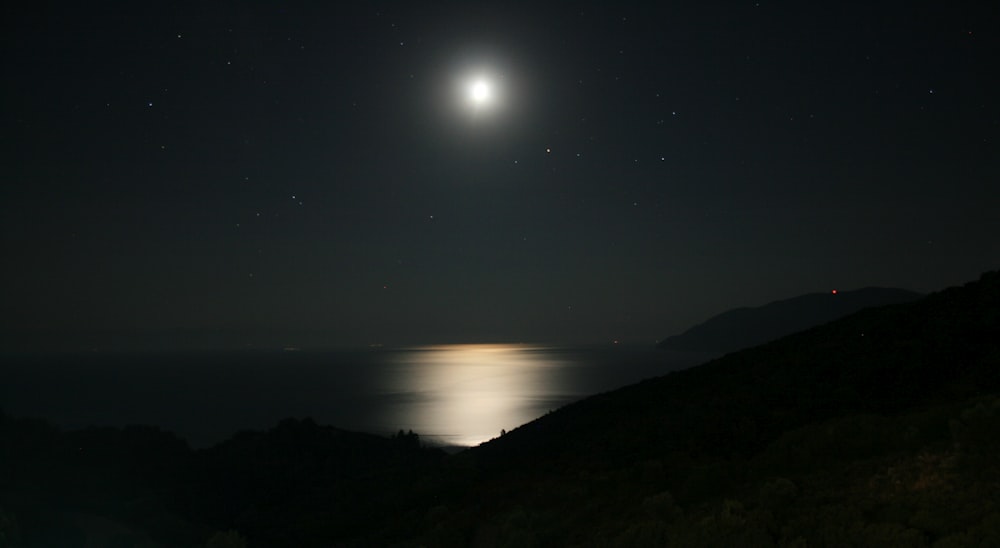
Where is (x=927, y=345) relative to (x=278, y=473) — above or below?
above

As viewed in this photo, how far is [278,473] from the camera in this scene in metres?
42.2

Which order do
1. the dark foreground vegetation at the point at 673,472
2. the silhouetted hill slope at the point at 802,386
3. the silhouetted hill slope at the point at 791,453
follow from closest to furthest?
the silhouetted hill slope at the point at 791,453 < the dark foreground vegetation at the point at 673,472 < the silhouetted hill slope at the point at 802,386

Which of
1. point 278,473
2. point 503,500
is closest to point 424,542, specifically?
point 503,500

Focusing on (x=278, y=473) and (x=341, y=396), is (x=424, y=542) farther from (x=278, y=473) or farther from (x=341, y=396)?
(x=341, y=396)

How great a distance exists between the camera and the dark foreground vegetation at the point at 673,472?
10977mm

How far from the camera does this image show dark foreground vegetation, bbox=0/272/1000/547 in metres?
11.0

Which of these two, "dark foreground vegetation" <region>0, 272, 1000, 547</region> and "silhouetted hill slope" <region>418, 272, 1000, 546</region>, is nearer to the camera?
"silhouetted hill slope" <region>418, 272, 1000, 546</region>

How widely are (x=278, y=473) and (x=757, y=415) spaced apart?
114 ft

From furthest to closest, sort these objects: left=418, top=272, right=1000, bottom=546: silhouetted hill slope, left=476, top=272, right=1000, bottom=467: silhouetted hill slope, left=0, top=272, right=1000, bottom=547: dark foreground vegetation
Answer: left=476, top=272, right=1000, bottom=467: silhouetted hill slope, left=0, top=272, right=1000, bottom=547: dark foreground vegetation, left=418, top=272, right=1000, bottom=546: silhouetted hill slope

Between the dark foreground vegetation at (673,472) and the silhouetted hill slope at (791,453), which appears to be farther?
the dark foreground vegetation at (673,472)

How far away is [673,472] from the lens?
57.1 ft

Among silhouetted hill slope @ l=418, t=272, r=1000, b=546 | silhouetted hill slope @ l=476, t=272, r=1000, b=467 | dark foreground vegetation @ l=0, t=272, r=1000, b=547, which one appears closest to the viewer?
silhouetted hill slope @ l=418, t=272, r=1000, b=546

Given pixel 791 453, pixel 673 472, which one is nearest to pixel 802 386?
pixel 791 453

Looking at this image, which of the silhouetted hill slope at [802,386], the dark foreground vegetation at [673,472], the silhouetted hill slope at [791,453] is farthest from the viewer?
the silhouetted hill slope at [802,386]
